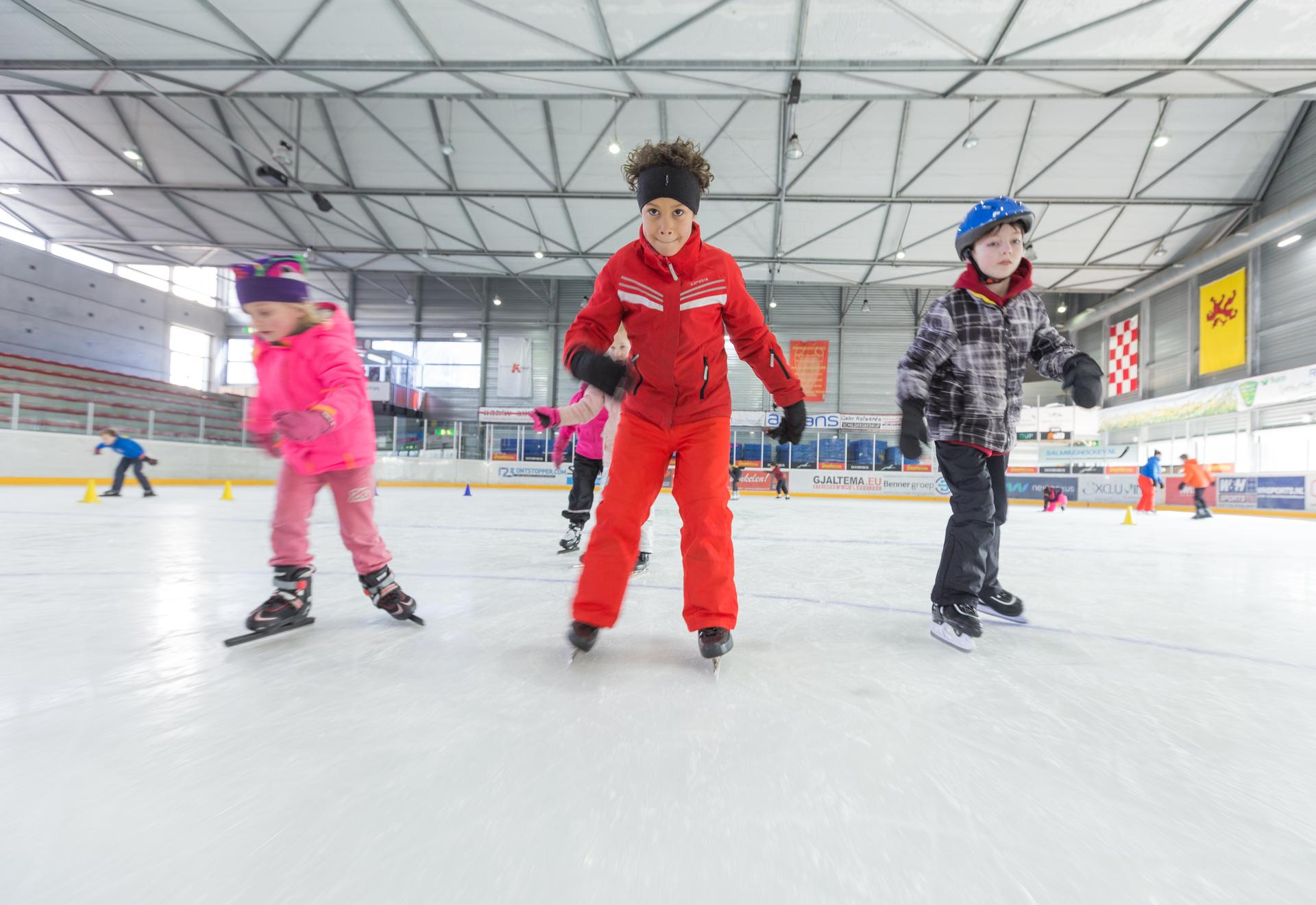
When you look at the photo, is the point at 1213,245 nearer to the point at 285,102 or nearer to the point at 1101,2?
the point at 1101,2

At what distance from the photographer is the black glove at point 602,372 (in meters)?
1.36

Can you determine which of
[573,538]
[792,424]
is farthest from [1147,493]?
[792,424]

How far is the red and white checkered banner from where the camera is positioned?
16125 mm

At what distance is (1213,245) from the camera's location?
1285 centimetres

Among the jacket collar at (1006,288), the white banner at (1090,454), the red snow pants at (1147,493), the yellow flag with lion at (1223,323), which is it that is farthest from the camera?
the white banner at (1090,454)

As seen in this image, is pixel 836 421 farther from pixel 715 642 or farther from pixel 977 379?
pixel 715 642

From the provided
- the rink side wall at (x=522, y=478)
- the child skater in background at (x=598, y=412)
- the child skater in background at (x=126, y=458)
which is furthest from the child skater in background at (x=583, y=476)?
the child skater in background at (x=126, y=458)

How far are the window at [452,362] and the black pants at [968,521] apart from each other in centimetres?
Answer: 2031

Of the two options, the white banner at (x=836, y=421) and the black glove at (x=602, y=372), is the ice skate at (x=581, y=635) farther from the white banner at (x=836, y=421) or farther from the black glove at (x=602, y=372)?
the white banner at (x=836, y=421)

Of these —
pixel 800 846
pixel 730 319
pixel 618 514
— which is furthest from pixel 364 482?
pixel 800 846

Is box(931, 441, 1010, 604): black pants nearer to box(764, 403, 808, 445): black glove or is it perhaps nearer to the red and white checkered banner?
box(764, 403, 808, 445): black glove

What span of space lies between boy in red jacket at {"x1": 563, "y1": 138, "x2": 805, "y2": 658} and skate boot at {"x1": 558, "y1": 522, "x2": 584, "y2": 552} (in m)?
1.91

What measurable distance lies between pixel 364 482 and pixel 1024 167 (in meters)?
12.7

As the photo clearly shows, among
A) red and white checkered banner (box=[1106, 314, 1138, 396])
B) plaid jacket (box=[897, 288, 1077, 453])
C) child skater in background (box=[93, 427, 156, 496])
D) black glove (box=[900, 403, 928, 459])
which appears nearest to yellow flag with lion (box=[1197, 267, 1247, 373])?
red and white checkered banner (box=[1106, 314, 1138, 396])
